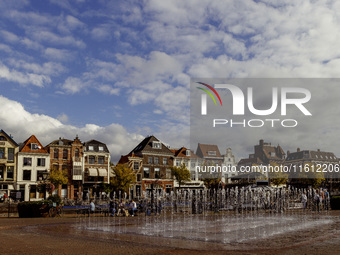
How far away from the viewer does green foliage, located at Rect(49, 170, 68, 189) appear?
53125 millimetres

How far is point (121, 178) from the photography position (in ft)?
194

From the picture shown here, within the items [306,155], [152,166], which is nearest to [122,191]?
[152,166]

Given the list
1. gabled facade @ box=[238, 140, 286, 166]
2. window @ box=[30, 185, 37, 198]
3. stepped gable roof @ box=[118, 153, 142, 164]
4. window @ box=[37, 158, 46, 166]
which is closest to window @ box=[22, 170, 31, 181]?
window @ box=[30, 185, 37, 198]

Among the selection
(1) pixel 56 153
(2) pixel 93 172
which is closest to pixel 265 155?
(2) pixel 93 172

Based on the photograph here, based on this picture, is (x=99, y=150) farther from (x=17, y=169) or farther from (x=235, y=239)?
(x=235, y=239)

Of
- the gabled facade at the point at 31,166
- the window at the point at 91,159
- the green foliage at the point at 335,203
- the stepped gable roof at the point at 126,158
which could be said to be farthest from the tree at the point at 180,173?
the green foliage at the point at 335,203

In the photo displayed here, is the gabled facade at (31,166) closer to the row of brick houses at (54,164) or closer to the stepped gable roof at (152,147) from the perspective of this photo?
the row of brick houses at (54,164)

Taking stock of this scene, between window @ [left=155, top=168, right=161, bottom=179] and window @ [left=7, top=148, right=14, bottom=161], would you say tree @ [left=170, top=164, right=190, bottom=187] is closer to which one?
window @ [left=155, top=168, right=161, bottom=179]

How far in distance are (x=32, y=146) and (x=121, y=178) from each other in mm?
14848

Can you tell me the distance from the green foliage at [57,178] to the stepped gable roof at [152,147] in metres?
16.2

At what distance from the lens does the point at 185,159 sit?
72312 millimetres

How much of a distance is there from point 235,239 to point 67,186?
158 feet

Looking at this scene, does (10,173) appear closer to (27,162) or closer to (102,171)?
(27,162)

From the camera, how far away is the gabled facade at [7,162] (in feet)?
178
